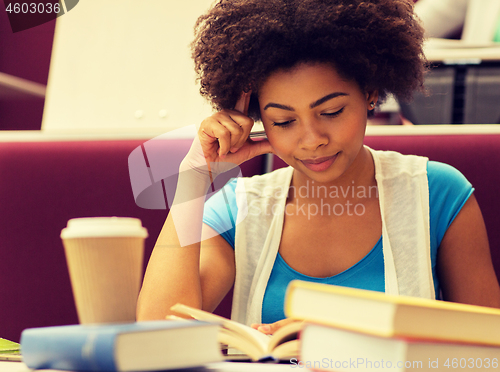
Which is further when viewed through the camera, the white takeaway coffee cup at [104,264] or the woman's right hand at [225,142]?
the woman's right hand at [225,142]

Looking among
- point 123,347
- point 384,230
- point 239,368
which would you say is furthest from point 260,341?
point 384,230

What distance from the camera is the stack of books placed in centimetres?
36

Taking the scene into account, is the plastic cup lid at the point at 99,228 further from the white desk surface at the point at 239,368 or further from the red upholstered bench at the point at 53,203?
the red upholstered bench at the point at 53,203

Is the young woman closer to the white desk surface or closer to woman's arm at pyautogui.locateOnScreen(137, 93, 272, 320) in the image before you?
woman's arm at pyautogui.locateOnScreen(137, 93, 272, 320)

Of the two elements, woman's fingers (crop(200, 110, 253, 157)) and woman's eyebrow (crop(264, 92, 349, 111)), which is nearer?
woman's eyebrow (crop(264, 92, 349, 111))

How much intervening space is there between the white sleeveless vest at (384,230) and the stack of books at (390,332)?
0.55 metres

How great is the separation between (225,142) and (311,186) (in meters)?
0.24

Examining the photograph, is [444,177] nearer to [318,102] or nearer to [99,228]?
[318,102]

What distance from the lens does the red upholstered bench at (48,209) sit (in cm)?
124

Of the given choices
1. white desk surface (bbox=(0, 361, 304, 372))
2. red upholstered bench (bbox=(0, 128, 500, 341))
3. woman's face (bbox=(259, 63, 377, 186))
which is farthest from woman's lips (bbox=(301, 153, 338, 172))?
white desk surface (bbox=(0, 361, 304, 372))

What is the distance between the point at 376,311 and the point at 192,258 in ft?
1.98

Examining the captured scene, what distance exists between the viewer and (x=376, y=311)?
14.1 inches

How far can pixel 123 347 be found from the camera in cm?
37
